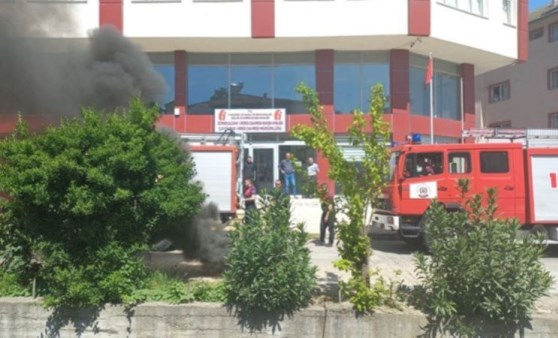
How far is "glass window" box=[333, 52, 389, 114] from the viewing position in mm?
24125

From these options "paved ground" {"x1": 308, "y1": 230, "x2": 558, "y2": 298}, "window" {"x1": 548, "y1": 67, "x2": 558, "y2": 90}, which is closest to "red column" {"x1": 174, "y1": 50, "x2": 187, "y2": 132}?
"paved ground" {"x1": 308, "y1": 230, "x2": 558, "y2": 298}

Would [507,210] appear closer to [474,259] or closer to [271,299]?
[474,259]

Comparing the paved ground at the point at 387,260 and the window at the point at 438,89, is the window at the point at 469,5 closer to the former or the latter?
the window at the point at 438,89

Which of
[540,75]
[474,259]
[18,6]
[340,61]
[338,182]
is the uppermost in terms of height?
[540,75]

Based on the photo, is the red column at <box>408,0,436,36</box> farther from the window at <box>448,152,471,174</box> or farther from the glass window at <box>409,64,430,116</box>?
the window at <box>448,152,471,174</box>

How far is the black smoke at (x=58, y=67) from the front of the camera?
32.6 ft

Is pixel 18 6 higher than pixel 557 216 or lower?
higher

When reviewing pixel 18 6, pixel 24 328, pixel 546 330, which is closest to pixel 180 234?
pixel 24 328

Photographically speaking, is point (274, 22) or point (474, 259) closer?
point (474, 259)

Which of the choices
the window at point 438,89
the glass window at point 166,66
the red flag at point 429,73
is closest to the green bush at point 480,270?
the red flag at point 429,73

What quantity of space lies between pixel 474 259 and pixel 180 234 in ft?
13.3

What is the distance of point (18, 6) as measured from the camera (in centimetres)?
1105

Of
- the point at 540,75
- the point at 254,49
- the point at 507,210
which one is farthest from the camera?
the point at 540,75

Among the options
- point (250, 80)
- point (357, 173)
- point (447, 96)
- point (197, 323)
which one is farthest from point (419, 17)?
point (197, 323)
